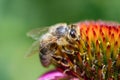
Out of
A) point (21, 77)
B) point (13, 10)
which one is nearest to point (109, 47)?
point (21, 77)

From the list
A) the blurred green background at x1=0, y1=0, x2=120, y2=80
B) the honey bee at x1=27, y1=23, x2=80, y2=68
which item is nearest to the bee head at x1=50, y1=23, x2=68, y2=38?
the honey bee at x1=27, y1=23, x2=80, y2=68

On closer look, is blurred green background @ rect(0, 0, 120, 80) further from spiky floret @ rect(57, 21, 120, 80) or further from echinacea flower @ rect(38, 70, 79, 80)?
spiky floret @ rect(57, 21, 120, 80)

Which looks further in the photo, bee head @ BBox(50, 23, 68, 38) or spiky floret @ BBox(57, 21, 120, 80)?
bee head @ BBox(50, 23, 68, 38)

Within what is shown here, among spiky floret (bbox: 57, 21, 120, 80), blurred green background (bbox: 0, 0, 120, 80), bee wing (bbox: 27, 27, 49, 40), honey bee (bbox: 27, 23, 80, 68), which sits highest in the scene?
blurred green background (bbox: 0, 0, 120, 80)

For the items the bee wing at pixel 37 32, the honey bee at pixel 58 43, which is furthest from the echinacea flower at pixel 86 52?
the bee wing at pixel 37 32

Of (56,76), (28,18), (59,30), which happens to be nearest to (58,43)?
(59,30)

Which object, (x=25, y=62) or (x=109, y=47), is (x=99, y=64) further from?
(x=25, y=62)
